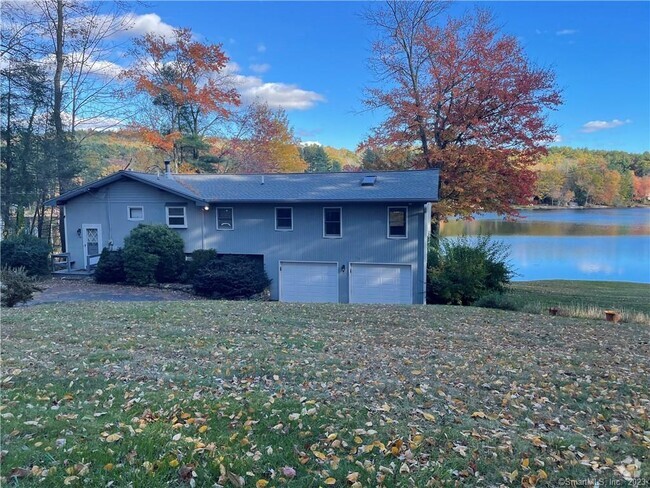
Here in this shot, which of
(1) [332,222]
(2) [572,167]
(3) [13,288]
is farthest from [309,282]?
(2) [572,167]

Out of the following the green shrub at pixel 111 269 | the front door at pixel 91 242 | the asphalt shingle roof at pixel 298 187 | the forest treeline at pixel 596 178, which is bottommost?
the green shrub at pixel 111 269

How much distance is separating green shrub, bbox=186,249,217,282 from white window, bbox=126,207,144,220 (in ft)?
11.0

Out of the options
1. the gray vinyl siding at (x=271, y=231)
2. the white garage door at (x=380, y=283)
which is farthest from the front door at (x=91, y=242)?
the white garage door at (x=380, y=283)

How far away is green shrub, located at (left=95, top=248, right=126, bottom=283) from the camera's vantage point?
16.6m

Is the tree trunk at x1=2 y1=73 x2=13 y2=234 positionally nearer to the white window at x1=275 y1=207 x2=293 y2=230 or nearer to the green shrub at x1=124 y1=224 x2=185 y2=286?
the green shrub at x1=124 y1=224 x2=185 y2=286

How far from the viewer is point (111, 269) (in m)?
16.6

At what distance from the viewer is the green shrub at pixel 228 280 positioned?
15266 mm

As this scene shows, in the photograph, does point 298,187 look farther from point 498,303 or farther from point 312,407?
point 312,407

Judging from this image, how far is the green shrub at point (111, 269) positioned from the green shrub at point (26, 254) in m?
2.87

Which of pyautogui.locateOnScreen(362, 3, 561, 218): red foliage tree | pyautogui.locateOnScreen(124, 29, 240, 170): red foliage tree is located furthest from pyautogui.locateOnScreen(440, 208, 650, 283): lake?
pyautogui.locateOnScreen(124, 29, 240, 170): red foliage tree

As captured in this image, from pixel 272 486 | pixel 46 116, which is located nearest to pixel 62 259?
pixel 46 116

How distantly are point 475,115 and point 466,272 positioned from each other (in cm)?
761

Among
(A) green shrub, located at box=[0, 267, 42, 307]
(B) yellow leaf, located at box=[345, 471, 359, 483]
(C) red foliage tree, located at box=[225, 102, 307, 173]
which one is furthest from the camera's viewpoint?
(C) red foliage tree, located at box=[225, 102, 307, 173]

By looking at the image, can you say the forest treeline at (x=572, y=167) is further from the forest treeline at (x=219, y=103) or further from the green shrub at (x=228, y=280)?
the green shrub at (x=228, y=280)
